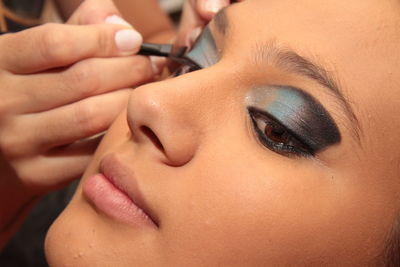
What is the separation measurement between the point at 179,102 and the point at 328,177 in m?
0.23

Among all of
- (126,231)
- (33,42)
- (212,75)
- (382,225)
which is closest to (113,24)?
(33,42)

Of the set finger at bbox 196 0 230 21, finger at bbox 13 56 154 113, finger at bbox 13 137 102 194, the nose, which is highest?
finger at bbox 196 0 230 21

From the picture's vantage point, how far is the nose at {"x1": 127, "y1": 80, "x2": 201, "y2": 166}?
62 cm

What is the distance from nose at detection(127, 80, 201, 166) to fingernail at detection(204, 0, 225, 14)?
0.25m

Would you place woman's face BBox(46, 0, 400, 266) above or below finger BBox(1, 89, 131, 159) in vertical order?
above

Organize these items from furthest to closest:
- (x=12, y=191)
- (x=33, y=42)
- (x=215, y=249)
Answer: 1. (x=12, y=191)
2. (x=33, y=42)
3. (x=215, y=249)

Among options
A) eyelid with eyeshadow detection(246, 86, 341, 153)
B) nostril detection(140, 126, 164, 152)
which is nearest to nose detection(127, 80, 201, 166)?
nostril detection(140, 126, 164, 152)

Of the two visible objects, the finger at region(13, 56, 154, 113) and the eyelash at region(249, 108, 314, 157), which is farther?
the finger at region(13, 56, 154, 113)

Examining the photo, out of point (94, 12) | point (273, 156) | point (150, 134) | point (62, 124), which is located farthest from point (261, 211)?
point (94, 12)

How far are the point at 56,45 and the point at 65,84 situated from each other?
0.07m

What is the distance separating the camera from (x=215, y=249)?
602 millimetres

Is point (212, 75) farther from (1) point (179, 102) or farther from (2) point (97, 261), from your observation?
(2) point (97, 261)

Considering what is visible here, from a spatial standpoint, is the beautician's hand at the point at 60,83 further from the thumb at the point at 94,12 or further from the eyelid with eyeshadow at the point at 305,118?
the eyelid with eyeshadow at the point at 305,118

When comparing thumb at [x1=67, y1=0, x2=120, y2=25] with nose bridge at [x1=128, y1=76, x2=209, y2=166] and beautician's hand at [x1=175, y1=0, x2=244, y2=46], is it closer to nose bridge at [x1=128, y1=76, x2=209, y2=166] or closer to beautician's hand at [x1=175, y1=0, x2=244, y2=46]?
beautician's hand at [x1=175, y1=0, x2=244, y2=46]
